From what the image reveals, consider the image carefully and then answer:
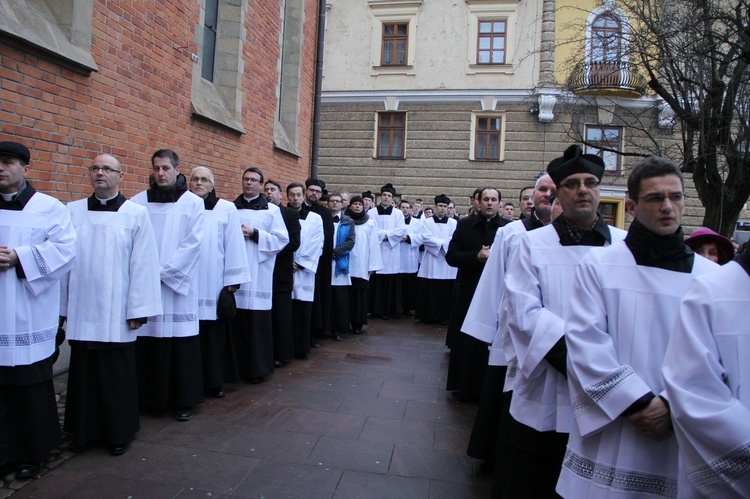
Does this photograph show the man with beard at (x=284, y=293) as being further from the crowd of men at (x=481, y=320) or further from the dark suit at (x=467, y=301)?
the dark suit at (x=467, y=301)

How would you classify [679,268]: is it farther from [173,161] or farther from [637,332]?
[173,161]

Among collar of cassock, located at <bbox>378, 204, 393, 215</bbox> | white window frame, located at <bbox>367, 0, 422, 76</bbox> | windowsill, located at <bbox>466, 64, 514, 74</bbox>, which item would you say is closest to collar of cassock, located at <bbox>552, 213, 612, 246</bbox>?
collar of cassock, located at <bbox>378, 204, 393, 215</bbox>

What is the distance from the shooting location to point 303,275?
7.07m

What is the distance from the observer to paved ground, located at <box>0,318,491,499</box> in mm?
3436

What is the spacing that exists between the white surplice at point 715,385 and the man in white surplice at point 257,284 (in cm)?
465

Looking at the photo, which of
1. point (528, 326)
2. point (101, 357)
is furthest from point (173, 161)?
point (528, 326)

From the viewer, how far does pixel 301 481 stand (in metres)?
3.54

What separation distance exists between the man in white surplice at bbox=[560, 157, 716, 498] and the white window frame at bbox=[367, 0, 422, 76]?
64.4 ft

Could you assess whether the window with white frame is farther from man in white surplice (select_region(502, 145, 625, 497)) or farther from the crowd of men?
man in white surplice (select_region(502, 145, 625, 497))

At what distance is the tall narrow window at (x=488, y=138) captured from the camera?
2031cm

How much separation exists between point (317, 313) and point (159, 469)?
4.17 m

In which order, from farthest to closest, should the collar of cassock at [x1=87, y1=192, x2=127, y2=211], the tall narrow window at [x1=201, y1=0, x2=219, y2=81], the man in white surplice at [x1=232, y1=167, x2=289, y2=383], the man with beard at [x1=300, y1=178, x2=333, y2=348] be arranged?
the tall narrow window at [x1=201, y1=0, x2=219, y2=81] < the man with beard at [x1=300, y1=178, x2=333, y2=348] < the man in white surplice at [x1=232, y1=167, x2=289, y2=383] < the collar of cassock at [x1=87, y1=192, x2=127, y2=211]

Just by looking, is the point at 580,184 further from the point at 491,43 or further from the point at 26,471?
the point at 491,43

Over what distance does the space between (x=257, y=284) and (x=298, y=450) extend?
236 cm
